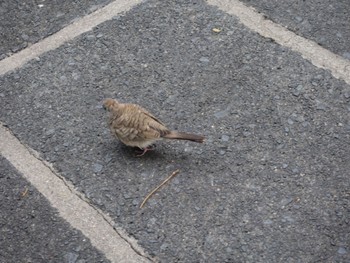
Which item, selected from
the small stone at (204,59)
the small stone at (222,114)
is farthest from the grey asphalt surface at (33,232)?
the small stone at (204,59)

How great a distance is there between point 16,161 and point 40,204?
1.15ft

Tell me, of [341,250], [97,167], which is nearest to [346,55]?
[341,250]

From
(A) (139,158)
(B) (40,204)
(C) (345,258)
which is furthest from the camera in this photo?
(A) (139,158)

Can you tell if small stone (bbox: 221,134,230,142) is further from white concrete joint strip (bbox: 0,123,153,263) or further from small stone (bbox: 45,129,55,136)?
small stone (bbox: 45,129,55,136)

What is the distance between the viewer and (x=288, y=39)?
4219 millimetres

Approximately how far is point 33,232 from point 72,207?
0.78 ft

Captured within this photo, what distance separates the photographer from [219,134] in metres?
3.68

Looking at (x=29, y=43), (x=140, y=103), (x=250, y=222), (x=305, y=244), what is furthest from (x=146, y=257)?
(x=29, y=43)

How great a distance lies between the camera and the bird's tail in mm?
3498

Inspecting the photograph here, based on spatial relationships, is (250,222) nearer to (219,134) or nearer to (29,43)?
(219,134)

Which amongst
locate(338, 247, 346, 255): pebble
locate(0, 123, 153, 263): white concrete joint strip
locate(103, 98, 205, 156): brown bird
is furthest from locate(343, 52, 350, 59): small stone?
locate(0, 123, 153, 263): white concrete joint strip

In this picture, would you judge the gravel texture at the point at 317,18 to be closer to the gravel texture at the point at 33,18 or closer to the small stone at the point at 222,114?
the small stone at the point at 222,114

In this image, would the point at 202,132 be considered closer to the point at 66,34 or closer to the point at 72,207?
the point at 72,207

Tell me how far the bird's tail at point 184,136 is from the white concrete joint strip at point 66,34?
1.19 metres
